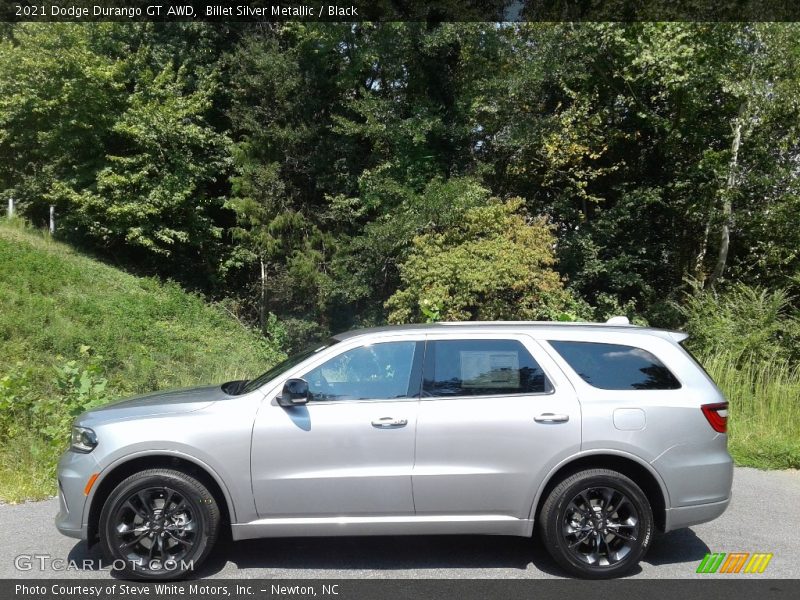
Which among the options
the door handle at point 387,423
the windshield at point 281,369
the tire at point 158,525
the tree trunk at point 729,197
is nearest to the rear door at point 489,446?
the door handle at point 387,423

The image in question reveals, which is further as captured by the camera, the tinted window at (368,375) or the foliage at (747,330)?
the foliage at (747,330)

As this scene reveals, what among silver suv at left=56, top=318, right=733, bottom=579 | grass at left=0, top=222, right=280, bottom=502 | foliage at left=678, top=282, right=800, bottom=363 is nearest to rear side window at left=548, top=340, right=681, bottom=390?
silver suv at left=56, top=318, right=733, bottom=579

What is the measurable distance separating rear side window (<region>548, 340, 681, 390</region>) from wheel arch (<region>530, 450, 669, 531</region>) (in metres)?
0.51

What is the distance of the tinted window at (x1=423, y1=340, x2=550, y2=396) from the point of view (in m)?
5.09

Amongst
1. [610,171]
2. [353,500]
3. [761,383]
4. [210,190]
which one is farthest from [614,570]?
[210,190]

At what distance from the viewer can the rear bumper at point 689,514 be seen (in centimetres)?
496

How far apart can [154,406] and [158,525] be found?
33.7 inches

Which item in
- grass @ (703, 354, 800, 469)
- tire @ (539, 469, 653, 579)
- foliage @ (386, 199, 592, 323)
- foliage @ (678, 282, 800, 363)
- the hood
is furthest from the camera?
foliage @ (386, 199, 592, 323)

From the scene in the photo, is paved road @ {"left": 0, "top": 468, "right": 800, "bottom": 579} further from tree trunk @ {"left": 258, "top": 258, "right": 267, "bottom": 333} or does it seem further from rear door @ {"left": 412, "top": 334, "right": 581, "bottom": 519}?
tree trunk @ {"left": 258, "top": 258, "right": 267, "bottom": 333}

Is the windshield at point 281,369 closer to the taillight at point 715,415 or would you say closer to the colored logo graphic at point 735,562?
the taillight at point 715,415

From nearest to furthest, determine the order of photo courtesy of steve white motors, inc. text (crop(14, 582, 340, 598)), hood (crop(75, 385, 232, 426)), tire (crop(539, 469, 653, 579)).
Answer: photo courtesy of steve white motors, inc. text (crop(14, 582, 340, 598)), tire (crop(539, 469, 653, 579)), hood (crop(75, 385, 232, 426))

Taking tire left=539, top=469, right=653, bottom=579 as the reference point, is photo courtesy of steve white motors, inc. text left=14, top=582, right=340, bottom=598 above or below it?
below

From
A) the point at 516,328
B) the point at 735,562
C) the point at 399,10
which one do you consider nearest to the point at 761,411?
the point at 735,562

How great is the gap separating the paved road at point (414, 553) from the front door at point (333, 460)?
52 centimetres
